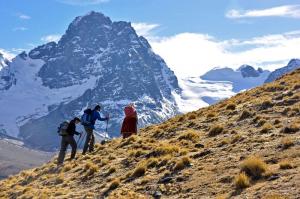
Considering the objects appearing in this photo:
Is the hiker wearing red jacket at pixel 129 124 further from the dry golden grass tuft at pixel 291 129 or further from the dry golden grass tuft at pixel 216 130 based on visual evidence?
the dry golden grass tuft at pixel 291 129

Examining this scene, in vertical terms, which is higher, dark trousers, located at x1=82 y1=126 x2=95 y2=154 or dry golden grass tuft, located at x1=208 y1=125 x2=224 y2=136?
dry golden grass tuft, located at x1=208 y1=125 x2=224 y2=136

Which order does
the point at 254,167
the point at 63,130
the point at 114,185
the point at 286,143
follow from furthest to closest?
the point at 63,130, the point at 114,185, the point at 286,143, the point at 254,167

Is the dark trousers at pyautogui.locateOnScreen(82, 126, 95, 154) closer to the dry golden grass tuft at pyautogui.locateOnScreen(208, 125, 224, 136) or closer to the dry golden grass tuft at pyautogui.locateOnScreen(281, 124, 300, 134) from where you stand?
the dry golden grass tuft at pyautogui.locateOnScreen(208, 125, 224, 136)

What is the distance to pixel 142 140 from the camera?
99.7 ft

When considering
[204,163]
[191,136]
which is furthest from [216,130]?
[204,163]

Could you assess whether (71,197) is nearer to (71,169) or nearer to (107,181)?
(107,181)

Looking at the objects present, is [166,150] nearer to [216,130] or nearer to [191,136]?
[191,136]

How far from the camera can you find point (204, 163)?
20.4m

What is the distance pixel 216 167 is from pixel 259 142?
293 cm

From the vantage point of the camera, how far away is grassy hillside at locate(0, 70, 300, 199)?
55.3 feet

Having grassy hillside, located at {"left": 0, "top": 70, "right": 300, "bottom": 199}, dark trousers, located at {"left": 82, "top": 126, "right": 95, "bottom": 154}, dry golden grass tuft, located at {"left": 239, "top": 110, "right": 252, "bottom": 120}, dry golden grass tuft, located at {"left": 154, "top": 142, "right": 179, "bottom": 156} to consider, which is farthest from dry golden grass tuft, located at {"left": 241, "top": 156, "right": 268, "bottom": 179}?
dark trousers, located at {"left": 82, "top": 126, "right": 95, "bottom": 154}

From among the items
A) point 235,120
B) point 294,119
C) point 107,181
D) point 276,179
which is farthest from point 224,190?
point 235,120

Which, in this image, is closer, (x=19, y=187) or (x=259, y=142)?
(x=259, y=142)

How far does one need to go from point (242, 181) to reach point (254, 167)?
3.36 ft
